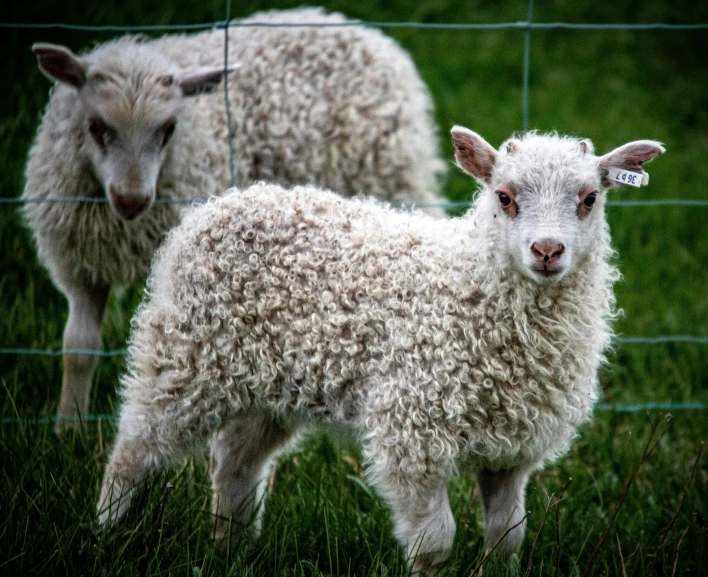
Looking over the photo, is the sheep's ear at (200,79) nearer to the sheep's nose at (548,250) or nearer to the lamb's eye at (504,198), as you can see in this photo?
the lamb's eye at (504,198)

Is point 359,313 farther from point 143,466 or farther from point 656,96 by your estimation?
point 656,96

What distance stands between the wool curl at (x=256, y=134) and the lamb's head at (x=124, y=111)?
0.10 feet

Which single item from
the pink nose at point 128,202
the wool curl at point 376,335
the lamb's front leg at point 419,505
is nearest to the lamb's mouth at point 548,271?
the wool curl at point 376,335

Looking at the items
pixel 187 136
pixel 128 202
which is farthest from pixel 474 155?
pixel 187 136

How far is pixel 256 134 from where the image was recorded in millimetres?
5215

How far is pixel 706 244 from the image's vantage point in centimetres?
681

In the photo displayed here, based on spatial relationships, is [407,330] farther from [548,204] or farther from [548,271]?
[548,204]

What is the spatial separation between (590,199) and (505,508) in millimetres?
1111

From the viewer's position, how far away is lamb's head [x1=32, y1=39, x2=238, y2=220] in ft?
13.7

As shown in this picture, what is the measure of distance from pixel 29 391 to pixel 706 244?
15.7 feet

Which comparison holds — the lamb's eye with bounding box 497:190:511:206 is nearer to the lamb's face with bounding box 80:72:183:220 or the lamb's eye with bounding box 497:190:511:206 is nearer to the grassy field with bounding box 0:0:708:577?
the grassy field with bounding box 0:0:708:577

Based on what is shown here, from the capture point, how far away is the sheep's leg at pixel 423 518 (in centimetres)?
305

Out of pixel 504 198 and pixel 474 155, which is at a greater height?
pixel 474 155

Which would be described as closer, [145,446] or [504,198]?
[504,198]
